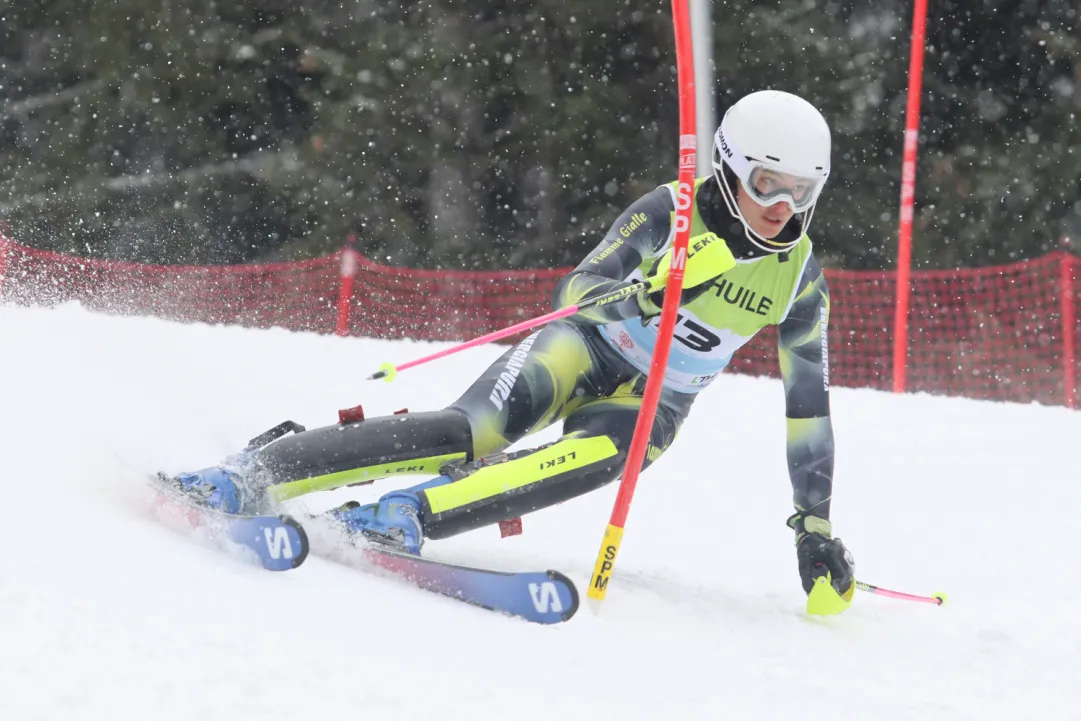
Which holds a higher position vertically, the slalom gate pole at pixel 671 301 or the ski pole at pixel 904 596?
the slalom gate pole at pixel 671 301

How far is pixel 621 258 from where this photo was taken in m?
3.50

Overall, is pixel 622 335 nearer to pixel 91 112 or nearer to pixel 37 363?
pixel 37 363

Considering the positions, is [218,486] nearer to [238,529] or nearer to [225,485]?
[225,485]

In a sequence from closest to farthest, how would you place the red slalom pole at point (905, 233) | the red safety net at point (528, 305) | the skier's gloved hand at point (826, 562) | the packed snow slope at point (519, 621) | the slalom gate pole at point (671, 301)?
the packed snow slope at point (519, 621) → the slalom gate pole at point (671, 301) → the skier's gloved hand at point (826, 562) → the red slalom pole at point (905, 233) → the red safety net at point (528, 305)

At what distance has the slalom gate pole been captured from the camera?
317cm

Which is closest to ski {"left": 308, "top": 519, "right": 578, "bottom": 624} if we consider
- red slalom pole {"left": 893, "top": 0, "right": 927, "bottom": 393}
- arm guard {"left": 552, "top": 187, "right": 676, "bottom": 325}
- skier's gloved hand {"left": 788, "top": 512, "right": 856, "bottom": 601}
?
arm guard {"left": 552, "top": 187, "right": 676, "bottom": 325}

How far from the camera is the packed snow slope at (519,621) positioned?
2215 millimetres

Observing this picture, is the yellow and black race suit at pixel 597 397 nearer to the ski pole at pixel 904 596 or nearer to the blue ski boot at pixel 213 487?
the blue ski boot at pixel 213 487

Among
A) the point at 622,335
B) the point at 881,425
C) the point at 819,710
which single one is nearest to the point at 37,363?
the point at 622,335

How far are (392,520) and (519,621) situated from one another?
494mm

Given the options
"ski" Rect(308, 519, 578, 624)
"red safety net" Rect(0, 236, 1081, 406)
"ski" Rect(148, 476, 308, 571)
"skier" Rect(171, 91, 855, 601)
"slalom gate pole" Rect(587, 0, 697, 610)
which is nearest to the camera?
"ski" Rect(148, 476, 308, 571)

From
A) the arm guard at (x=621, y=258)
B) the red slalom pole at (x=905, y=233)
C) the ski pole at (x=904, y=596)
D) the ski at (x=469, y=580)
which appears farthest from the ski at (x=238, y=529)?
the red slalom pole at (x=905, y=233)

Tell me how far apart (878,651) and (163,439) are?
214 cm

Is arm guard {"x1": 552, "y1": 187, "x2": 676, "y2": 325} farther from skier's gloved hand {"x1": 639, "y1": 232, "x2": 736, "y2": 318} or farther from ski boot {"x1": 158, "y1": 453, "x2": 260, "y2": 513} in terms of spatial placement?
ski boot {"x1": 158, "y1": 453, "x2": 260, "y2": 513}
